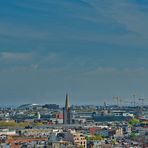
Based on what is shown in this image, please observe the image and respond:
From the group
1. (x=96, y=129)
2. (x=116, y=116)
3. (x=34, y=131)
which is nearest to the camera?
(x=34, y=131)

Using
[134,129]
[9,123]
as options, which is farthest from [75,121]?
[134,129]

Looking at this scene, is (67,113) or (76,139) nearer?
(76,139)

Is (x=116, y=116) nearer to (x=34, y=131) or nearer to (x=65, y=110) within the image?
(x=65, y=110)

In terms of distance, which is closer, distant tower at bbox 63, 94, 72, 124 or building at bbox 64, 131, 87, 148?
building at bbox 64, 131, 87, 148

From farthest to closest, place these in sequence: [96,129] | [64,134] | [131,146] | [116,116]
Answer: [116,116]
[96,129]
[64,134]
[131,146]

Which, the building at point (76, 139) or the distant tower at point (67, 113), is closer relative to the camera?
the building at point (76, 139)

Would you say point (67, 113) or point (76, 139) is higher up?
point (67, 113)

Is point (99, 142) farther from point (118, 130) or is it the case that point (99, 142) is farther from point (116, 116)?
point (116, 116)

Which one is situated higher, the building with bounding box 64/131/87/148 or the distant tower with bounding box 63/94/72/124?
the distant tower with bounding box 63/94/72/124

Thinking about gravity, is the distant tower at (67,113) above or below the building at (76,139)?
above

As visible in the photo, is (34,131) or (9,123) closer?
(34,131)
